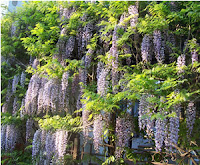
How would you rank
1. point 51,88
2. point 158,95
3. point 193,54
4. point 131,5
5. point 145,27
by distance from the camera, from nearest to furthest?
point 158,95 < point 193,54 < point 145,27 < point 131,5 < point 51,88

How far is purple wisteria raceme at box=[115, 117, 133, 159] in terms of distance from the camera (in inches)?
147

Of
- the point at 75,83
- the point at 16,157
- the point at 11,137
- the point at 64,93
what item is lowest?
the point at 16,157

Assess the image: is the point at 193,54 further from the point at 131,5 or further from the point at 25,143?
the point at 25,143

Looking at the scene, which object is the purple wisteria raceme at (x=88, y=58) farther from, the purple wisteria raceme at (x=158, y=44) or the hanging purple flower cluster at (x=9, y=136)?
the hanging purple flower cluster at (x=9, y=136)

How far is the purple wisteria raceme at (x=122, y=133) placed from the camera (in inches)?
147

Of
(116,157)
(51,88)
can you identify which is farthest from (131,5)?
(116,157)

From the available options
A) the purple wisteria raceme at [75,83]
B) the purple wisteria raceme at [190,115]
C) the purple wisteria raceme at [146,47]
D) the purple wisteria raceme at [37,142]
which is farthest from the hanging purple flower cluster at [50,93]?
the purple wisteria raceme at [190,115]

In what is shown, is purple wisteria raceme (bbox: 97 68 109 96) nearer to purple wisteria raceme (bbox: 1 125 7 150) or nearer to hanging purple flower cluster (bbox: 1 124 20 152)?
hanging purple flower cluster (bbox: 1 124 20 152)

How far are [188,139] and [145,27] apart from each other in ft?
5.68

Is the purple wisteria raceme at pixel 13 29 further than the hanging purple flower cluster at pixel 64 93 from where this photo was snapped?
Yes

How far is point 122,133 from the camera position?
3736 mm

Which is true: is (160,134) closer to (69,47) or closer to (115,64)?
(115,64)

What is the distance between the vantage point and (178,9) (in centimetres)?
383

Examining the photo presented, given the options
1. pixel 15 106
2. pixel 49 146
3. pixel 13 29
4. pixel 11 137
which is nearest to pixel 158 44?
pixel 49 146
